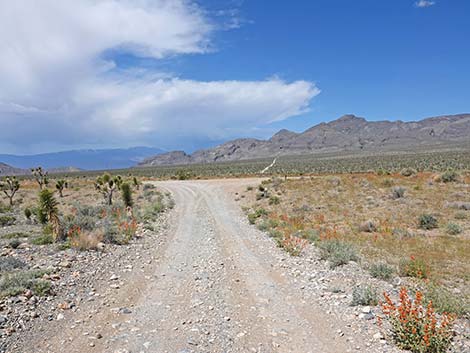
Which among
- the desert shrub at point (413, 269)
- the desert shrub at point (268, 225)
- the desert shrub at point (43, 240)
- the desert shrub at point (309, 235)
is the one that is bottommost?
the desert shrub at point (413, 269)

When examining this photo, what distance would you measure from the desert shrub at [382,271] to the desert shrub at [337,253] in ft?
3.22

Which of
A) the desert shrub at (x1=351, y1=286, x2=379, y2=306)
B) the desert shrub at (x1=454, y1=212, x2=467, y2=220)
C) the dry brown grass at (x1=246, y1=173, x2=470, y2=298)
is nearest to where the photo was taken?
the desert shrub at (x1=351, y1=286, x2=379, y2=306)

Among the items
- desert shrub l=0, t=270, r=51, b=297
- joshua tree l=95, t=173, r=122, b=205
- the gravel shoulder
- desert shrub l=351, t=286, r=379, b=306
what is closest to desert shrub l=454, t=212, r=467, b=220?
the gravel shoulder

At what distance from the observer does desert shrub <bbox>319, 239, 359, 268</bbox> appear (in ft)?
31.8

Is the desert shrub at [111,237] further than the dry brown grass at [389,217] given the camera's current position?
Yes

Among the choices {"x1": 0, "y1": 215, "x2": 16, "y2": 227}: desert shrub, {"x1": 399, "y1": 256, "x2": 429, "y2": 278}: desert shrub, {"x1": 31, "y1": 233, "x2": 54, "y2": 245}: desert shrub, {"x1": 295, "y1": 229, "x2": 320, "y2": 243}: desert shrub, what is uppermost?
{"x1": 0, "y1": 215, "x2": 16, "y2": 227}: desert shrub

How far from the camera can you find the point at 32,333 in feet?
19.6

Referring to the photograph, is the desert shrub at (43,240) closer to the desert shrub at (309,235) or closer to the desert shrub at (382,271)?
the desert shrub at (309,235)

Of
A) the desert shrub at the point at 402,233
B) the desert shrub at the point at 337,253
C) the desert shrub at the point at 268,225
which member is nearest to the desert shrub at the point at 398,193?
the desert shrub at the point at 402,233

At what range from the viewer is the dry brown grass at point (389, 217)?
33.3 ft

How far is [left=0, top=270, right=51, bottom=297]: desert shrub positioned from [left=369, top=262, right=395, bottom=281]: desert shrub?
26.7ft

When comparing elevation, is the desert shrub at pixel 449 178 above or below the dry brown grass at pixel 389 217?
above

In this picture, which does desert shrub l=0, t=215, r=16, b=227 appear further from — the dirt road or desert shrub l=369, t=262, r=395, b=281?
desert shrub l=369, t=262, r=395, b=281

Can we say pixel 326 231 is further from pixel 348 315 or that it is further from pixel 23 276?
pixel 23 276
